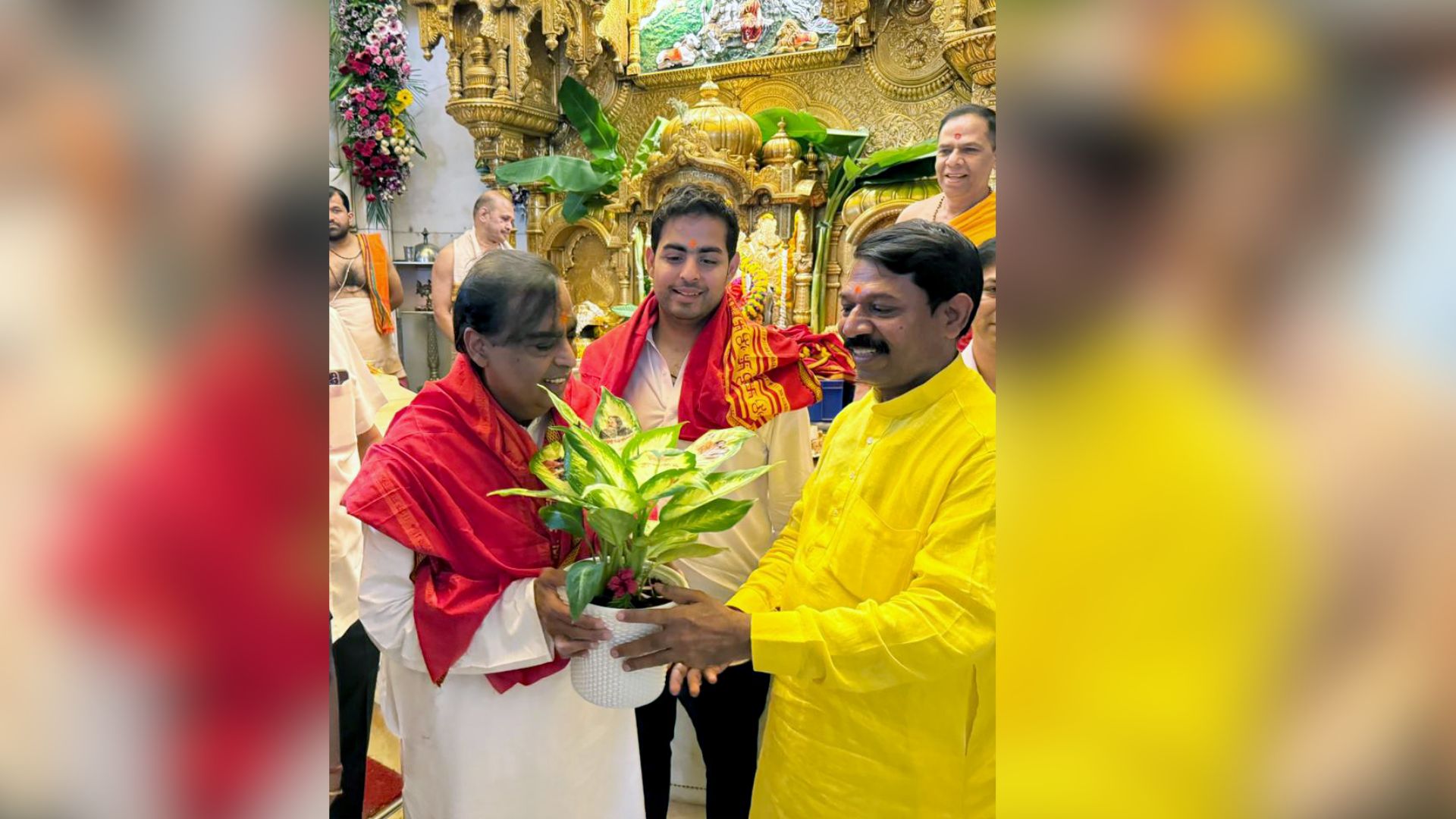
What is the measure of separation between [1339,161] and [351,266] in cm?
333

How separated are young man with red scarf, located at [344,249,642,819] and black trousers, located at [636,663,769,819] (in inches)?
20.3

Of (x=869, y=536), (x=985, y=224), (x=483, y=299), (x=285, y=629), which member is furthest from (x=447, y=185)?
(x=285, y=629)

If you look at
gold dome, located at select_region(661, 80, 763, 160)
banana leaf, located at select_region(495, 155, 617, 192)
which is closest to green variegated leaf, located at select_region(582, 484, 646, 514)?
gold dome, located at select_region(661, 80, 763, 160)

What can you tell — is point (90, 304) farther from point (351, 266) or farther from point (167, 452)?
point (351, 266)

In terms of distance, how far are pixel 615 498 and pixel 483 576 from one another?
390 mm

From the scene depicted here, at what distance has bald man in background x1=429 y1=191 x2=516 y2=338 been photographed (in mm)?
4699

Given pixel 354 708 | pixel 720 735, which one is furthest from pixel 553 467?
pixel 354 708

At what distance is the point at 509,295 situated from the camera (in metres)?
1.31

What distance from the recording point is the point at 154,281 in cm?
24

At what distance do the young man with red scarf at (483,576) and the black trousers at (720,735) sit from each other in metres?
0.51

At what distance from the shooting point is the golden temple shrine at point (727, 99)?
4.67 m

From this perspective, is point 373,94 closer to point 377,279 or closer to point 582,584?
point 377,279

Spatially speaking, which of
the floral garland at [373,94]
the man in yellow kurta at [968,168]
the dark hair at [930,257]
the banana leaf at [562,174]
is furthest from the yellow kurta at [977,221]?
the floral garland at [373,94]

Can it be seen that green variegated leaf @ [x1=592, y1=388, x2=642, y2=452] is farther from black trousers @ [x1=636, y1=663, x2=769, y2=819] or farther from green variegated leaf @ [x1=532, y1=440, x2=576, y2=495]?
black trousers @ [x1=636, y1=663, x2=769, y2=819]
